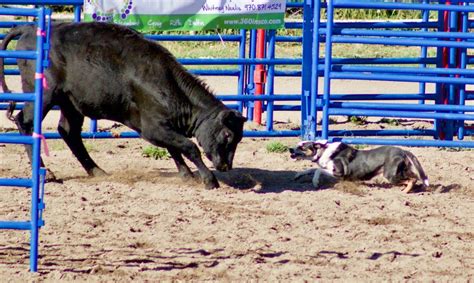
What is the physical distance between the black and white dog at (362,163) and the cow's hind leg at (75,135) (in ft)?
6.29

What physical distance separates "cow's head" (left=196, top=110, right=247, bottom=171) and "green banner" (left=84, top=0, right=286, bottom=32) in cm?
184

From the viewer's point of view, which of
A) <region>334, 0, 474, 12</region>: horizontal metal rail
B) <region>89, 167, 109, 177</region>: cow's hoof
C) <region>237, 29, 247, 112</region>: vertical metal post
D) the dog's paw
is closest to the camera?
the dog's paw

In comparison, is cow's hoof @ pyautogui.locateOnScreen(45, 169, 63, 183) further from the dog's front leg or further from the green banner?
the dog's front leg

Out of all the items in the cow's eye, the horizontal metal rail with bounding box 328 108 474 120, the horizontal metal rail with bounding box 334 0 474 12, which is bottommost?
the cow's eye

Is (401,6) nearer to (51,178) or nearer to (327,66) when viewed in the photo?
(327,66)

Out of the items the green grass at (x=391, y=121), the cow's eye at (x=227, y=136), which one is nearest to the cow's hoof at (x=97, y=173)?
the cow's eye at (x=227, y=136)

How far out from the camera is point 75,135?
379 inches

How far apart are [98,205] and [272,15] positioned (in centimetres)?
359

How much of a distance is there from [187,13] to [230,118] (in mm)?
1984

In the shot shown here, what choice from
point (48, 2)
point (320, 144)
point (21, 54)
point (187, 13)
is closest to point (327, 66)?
point (320, 144)

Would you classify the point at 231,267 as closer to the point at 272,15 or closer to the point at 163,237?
the point at 163,237

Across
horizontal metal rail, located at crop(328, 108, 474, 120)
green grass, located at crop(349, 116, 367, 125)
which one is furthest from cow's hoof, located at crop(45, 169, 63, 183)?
green grass, located at crop(349, 116, 367, 125)

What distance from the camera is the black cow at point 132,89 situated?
29.7 ft

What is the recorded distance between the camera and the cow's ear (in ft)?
29.8
